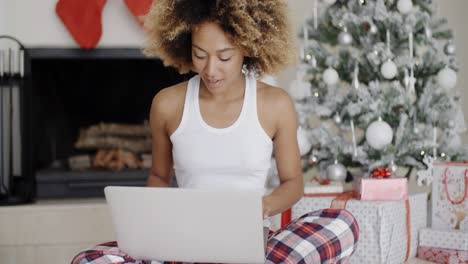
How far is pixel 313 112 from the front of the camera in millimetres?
2791

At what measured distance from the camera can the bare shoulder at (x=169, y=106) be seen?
170 centimetres

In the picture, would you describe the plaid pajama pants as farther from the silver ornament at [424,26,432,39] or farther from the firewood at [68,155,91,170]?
the firewood at [68,155,91,170]

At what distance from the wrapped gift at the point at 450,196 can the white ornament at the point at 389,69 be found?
1.26 ft

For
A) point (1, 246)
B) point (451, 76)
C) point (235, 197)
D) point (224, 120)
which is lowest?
point (1, 246)

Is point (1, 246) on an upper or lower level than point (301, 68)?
lower

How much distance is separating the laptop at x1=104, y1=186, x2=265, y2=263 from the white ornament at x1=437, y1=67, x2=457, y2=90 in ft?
5.33

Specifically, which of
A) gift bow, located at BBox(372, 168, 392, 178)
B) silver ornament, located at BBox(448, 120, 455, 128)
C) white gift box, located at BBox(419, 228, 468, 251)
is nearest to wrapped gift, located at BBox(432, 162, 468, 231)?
white gift box, located at BBox(419, 228, 468, 251)

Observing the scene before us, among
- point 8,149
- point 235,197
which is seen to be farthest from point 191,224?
point 8,149

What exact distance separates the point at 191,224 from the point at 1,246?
1.68 m

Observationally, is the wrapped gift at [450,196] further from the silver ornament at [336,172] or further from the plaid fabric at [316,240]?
the plaid fabric at [316,240]

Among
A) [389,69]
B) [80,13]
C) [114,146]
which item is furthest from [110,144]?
[389,69]

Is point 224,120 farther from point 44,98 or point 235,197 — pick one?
point 44,98

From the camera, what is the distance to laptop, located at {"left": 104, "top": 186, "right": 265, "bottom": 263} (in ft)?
3.97

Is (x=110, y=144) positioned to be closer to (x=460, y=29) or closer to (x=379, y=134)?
(x=379, y=134)
